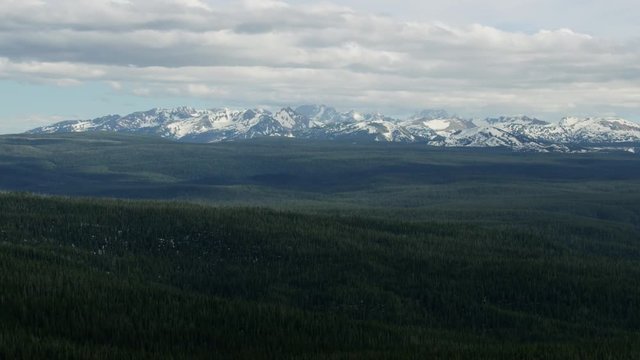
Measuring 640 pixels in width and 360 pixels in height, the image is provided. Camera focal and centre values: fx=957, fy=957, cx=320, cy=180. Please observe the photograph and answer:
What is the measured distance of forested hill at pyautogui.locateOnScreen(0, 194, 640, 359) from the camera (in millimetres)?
110062

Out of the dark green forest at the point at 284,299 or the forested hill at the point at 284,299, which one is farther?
the forested hill at the point at 284,299

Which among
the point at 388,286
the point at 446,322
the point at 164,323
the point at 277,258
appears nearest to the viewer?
the point at 164,323

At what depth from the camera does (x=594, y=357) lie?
100438mm

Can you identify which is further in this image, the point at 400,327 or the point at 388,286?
the point at 388,286

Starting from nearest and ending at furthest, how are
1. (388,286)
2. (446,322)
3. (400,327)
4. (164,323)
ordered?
(164,323) → (400,327) → (446,322) → (388,286)

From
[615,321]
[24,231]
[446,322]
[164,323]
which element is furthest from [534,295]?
[24,231]

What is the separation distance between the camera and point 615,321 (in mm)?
159875

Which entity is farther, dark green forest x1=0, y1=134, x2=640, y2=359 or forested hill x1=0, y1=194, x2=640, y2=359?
forested hill x1=0, y1=194, x2=640, y2=359

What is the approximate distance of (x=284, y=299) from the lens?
154 meters

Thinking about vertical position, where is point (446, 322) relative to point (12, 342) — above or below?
below

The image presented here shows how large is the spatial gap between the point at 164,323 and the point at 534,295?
7756 cm

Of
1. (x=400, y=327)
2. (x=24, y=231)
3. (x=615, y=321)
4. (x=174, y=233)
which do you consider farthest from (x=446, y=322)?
(x=24, y=231)

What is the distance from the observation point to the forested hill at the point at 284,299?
361 ft

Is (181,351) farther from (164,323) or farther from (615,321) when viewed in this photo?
(615,321)
